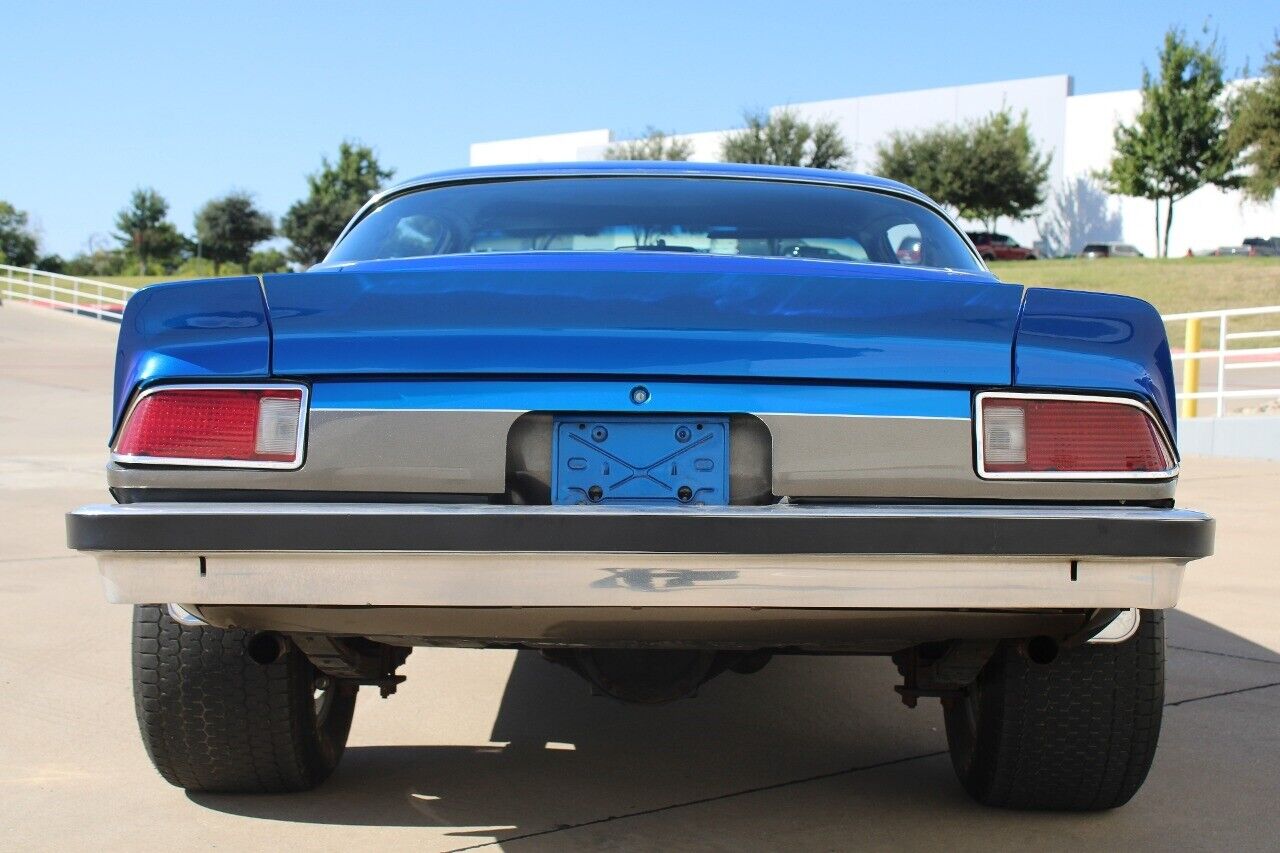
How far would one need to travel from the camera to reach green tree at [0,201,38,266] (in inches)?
2847

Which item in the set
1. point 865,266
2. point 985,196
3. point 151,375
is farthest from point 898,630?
point 985,196

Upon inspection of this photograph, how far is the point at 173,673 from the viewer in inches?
112

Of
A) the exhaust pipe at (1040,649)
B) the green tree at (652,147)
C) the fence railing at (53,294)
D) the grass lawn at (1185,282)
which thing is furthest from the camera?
the green tree at (652,147)

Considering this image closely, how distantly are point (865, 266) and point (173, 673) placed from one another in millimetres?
1669

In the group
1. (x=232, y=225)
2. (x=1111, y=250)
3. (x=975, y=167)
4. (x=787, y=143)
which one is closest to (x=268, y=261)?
(x=232, y=225)

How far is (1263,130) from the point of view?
1426 inches

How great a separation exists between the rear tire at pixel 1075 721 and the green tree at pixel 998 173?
177 ft

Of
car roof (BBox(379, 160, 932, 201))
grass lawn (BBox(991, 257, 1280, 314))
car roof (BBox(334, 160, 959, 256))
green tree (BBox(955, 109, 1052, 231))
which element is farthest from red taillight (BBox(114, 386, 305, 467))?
green tree (BBox(955, 109, 1052, 231))

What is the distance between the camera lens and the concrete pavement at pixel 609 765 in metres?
2.89

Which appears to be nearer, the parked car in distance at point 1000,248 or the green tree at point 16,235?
the parked car in distance at point 1000,248

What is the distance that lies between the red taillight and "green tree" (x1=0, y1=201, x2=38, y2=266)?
7559 cm

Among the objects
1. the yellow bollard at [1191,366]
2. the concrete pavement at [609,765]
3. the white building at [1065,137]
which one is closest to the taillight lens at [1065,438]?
the concrete pavement at [609,765]

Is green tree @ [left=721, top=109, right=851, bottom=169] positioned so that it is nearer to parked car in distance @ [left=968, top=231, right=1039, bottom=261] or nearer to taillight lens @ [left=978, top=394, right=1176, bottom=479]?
parked car in distance @ [left=968, top=231, right=1039, bottom=261]

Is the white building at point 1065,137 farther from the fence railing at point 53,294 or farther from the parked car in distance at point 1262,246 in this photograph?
the fence railing at point 53,294
